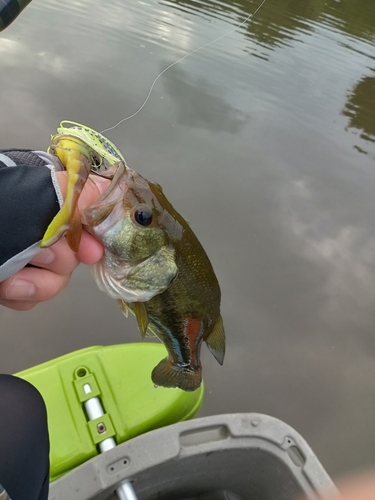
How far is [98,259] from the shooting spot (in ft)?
3.71

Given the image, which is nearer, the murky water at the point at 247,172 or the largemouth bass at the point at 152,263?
the largemouth bass at the point at 152,263

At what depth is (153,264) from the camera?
1.24 meters

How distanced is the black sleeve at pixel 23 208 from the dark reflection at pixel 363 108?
525cm

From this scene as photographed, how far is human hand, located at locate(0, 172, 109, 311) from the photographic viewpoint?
1046 millimetres

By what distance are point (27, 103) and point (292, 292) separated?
3.80m

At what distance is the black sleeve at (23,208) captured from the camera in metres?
0.91

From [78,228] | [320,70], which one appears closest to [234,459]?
[78,228]

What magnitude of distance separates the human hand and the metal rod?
0.99 meters

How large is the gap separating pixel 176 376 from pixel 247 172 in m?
3.29

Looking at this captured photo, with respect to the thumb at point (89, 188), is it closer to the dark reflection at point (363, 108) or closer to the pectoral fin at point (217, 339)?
the pectoral fin at point (217, 339)

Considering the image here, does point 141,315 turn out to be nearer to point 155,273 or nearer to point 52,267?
point 155,273

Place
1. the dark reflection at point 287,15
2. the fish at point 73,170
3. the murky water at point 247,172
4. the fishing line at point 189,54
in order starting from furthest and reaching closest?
the dark reflection at point 287,15 → the fishing line at point 189,54 → the murky water at point 247,172 → the fish at point 73,170

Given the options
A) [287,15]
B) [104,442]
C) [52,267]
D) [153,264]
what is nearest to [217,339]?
[153,264]

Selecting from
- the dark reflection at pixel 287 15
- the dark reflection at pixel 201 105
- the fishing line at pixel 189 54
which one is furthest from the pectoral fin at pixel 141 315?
the dark reflection at pixel 287 15
